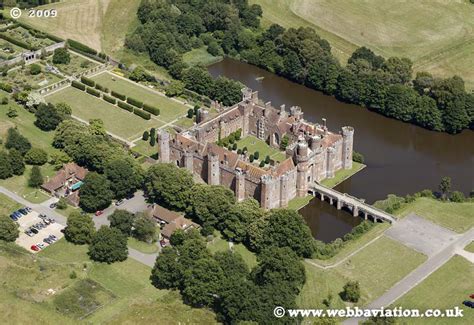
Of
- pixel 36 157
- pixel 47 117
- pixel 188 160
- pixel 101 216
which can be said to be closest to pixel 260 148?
pixel 188 160

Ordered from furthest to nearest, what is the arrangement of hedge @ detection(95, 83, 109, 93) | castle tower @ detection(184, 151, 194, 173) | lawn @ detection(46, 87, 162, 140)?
hedge @ detection(95, 83, 109, 93) → lawn @ detection(46, 87, 162, 140) → castle tower @ detection(184, 151, 194, 173)

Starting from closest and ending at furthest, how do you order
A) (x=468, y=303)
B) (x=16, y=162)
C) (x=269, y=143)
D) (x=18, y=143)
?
(x=468, y=303) < (x=16, y=162) < (x=18, y=143) < (x=269, y=143)

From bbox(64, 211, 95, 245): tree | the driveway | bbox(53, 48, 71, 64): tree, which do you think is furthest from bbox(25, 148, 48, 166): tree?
A: the driveway

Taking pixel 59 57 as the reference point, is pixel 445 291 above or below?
above

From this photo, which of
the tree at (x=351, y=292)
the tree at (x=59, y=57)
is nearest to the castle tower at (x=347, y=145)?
the tree at (x=351, y=292)

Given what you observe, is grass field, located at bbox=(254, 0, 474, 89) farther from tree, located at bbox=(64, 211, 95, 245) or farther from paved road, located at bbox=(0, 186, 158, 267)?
tree, located at bbox=(64, 211, 95, 245)

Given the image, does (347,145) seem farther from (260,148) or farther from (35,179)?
(35,179)

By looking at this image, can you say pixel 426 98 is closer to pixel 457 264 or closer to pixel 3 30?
pixel 457 264

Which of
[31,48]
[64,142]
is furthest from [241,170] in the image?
[31,48]
